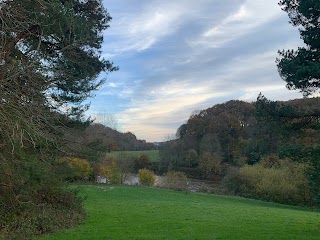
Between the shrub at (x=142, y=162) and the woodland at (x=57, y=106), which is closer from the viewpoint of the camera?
the woodland at (x=57, y=106)

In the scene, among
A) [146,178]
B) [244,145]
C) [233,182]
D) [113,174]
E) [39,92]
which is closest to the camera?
[39,92]

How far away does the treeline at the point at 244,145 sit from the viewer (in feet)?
43.0

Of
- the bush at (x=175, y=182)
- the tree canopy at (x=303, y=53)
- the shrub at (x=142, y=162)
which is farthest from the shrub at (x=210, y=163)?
the tree canopy at (x=303, y=53)

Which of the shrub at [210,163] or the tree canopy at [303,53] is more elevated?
the tree canopy at [303,53]

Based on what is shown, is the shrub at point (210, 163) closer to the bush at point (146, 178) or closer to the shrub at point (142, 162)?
the shrub at point (142, 162)

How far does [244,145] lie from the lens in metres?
59.2

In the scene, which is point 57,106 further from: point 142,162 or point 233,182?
point 142,162

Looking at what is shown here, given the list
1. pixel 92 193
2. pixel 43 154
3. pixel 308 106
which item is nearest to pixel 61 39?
pixel 43 154

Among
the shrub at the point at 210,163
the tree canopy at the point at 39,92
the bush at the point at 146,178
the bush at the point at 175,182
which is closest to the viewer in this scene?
the tree canopy at the point at 39,92

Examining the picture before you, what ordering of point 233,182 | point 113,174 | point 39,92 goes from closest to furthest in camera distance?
point 39,92 → point 233,182 → point 113,174

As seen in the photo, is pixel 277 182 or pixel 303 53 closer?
pixel 303 53

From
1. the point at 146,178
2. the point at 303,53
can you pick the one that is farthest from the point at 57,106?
the point at 146,178

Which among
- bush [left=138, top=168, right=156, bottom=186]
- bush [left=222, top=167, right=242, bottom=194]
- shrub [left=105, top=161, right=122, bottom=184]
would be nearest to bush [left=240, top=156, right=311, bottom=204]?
bush [left=222, top=167, right=242, bottom=194]

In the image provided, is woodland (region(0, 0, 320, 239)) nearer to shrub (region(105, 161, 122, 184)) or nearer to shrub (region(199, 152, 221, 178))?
shrub (region(105, 161, 122, 184))
